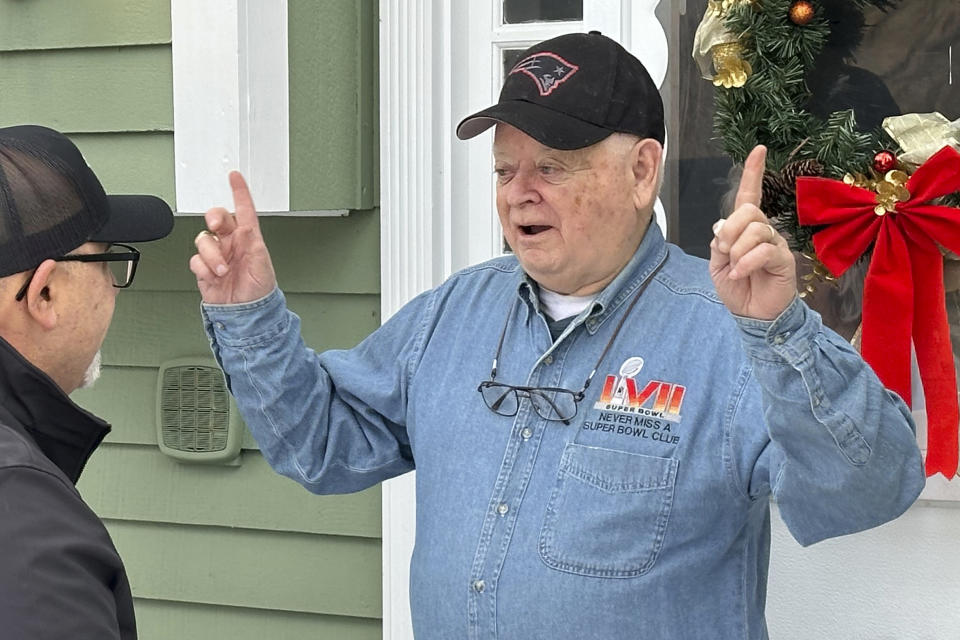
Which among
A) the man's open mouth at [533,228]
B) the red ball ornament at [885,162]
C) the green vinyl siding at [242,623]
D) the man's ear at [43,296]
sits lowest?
the green vinyl siding at [242,623]

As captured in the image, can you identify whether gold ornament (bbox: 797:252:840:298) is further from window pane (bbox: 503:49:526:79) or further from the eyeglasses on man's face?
the eyeglasses on man's face

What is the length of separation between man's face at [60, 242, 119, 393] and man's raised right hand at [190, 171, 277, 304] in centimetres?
19

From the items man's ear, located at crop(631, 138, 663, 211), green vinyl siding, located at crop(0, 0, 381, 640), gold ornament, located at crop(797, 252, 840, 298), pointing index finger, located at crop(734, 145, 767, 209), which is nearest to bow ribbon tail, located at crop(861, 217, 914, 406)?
gold ornament, located at crop(797, 252, 840, 298)

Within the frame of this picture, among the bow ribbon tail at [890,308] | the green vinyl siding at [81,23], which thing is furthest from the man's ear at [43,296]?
the bow ribbon tail at [890,308]

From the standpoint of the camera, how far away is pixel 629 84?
178 centimetres

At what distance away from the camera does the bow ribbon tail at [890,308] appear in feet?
6.67

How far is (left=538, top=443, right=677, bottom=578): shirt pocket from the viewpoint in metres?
1.62

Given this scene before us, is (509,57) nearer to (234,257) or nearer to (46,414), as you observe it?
(234,257)

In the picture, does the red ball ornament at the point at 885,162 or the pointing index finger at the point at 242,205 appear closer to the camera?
the pointing index finger at the point at 242,205

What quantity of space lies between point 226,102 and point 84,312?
867mm

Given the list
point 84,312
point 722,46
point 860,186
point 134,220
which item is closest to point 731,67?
point 722,46

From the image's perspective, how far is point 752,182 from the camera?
54.6 inches

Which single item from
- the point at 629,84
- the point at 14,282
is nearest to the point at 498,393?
the point at 629,84

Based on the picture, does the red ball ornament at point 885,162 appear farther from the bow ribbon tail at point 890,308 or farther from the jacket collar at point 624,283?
the jacket collar at point 624,283
